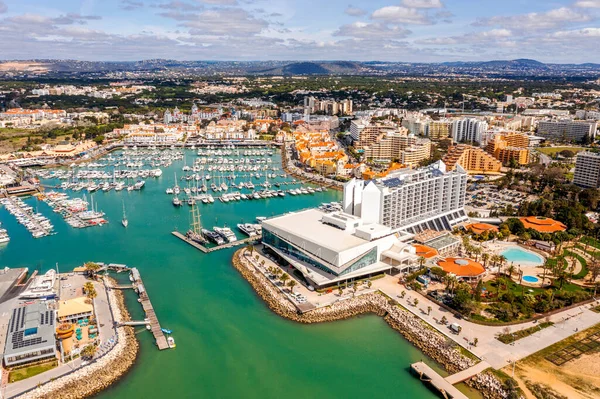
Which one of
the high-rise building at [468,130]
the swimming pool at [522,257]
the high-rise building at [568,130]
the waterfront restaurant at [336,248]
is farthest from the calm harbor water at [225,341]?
the high-rise building at [568,130]

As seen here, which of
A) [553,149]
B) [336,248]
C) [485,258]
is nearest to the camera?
[336,248]

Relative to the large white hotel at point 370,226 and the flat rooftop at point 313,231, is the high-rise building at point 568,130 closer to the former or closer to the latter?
the large white hotel at point 370,226

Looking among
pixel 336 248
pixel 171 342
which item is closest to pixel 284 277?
pixel 336 248

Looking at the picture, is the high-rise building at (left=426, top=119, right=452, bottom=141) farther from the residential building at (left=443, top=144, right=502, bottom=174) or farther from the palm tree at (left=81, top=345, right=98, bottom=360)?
the palm tree at (left=81, top=345, right=98, bottom=360)

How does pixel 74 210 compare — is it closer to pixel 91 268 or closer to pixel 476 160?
pixel 91 268

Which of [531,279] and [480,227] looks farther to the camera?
[480,227]

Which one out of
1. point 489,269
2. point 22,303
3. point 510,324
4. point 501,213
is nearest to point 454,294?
point 510,324
